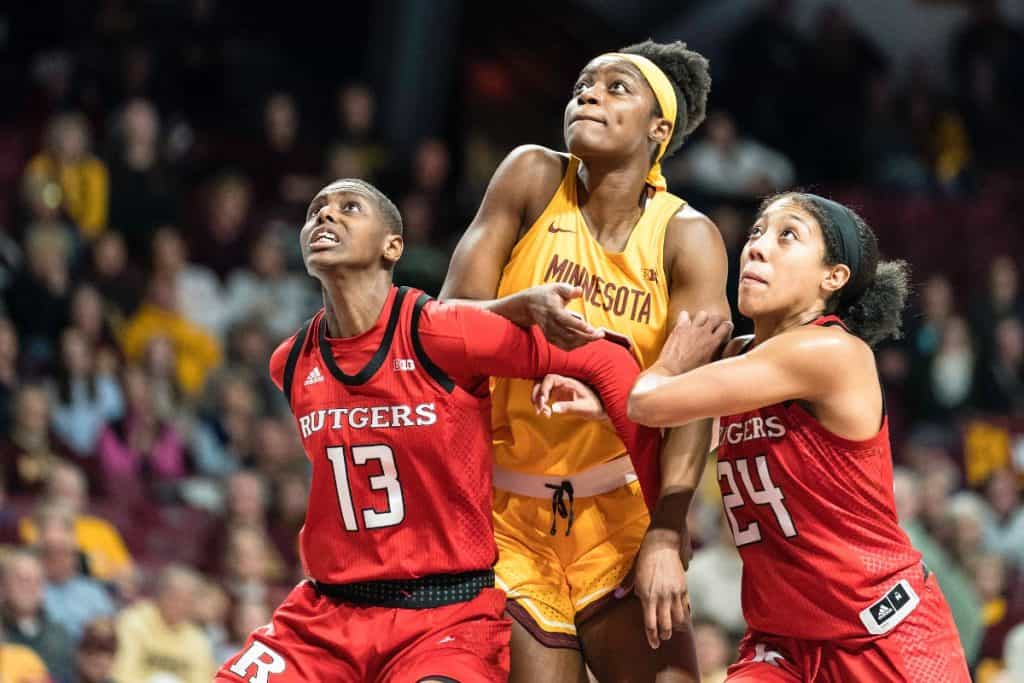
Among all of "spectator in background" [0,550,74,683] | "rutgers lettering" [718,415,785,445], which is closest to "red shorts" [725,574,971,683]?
"rutgers lettering" [718,415,785,445]

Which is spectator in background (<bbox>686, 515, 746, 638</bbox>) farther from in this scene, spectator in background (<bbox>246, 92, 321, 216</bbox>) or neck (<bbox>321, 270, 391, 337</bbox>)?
spectator in background (<bbox>246, 92, 321, 216</bbox>)

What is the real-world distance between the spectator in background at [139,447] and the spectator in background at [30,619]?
5.85ft

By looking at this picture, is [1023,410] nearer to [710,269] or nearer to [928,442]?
[928,442]

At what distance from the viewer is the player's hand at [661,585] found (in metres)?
4.30

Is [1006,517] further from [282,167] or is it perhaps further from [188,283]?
[282,167]

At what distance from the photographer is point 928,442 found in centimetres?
1124

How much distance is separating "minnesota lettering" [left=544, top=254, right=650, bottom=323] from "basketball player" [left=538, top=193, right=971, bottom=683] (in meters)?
0.18

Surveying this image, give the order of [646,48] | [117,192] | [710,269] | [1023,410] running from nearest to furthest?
[710,269] < [646,48] < [117,192] < [1023,410]

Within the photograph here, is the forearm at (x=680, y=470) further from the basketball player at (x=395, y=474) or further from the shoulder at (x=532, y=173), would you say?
the shoulder at (x=532, y=173)

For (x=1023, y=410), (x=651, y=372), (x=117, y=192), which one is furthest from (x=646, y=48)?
(x=1023, y=410)

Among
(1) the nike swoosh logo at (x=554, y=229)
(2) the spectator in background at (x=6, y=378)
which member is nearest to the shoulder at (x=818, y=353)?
(1) the nike swoosh logo at (x=554, y=229)

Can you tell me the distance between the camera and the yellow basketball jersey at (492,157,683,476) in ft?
15.0

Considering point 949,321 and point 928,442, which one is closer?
point 928,442

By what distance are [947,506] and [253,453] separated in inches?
171
